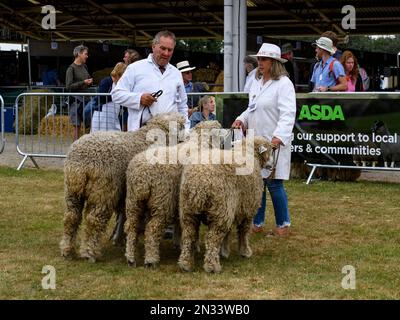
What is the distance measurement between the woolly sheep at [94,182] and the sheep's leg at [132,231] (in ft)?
0.85

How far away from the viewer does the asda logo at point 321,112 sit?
Answer: 34.0 feet

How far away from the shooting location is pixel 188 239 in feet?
18.8

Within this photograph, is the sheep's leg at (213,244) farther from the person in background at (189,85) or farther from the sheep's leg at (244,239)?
the person in background at (189,85)

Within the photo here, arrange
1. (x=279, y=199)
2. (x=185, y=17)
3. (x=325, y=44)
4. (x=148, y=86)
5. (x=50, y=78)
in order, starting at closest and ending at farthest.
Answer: (x=148, y=86) → (x=279, y=199) → (x=325, y=44) → (x=50, y=78) → (x=185, y=17)

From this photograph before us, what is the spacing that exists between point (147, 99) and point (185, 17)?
19.0 m

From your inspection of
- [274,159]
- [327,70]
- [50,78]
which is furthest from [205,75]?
[274,159]

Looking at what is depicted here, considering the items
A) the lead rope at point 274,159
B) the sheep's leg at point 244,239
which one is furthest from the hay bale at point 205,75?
the sheep's leg at point 244,239

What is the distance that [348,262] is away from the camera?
624 centimetres

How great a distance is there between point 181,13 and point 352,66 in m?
14.5

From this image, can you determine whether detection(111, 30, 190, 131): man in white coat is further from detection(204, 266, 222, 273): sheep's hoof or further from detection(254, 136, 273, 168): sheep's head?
detection(204, 266, 222, 273): sheep's hoof

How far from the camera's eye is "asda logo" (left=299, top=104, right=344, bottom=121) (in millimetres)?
10352

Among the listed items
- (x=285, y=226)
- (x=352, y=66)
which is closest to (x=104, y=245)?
(x=285, y=226)

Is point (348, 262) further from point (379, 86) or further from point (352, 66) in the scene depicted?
point (379, 86)

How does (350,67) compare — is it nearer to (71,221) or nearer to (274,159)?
(274,159)
